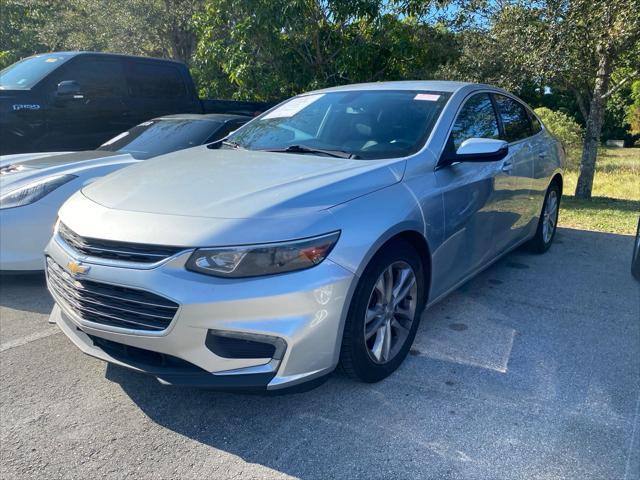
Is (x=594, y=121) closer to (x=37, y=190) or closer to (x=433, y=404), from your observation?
(x=433, y=404)

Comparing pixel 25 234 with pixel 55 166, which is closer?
pixel 25 234

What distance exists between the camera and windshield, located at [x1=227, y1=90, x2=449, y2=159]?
134 inches

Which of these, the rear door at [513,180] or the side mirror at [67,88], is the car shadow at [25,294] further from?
the rear door at [513,180]

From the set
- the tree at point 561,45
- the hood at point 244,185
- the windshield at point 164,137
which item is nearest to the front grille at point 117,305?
the hood at point 244,185

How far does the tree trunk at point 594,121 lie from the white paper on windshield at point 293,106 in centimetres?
632

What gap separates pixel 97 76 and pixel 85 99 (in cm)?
44

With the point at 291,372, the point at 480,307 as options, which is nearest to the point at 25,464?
the point at 291,372

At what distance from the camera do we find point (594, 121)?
9336 mm

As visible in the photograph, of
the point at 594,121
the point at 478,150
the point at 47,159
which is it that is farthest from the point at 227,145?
the point at 594,121

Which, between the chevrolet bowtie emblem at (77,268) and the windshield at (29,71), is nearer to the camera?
the chevrolet bowtie emblem at (77,268)

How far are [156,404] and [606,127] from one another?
37.9 meters

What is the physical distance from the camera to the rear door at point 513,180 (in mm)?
4086

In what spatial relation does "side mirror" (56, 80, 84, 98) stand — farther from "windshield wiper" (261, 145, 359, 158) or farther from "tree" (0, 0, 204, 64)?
"tree" (0, 0, 204, 64)

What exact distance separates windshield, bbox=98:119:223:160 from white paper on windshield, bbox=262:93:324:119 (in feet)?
4.55
